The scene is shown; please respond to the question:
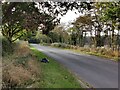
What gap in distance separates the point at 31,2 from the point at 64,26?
49651mm

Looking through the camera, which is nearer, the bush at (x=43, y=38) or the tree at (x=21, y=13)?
the tree at (x=21, y=13)

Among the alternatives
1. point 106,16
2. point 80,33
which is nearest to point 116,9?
point 106,16

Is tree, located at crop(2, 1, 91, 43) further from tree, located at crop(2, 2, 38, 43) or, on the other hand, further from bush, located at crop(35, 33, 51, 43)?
bush, located at crop(35, 33, 51, 43)

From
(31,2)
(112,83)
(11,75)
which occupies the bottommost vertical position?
(112,83)

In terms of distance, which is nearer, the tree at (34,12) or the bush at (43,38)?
the tree at (34,12)

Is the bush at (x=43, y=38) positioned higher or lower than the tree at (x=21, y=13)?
lower

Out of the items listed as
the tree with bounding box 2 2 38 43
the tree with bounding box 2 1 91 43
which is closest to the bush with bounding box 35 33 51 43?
the tree with bounding box 2 1 91 43

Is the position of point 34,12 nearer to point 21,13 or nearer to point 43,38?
point 21,13

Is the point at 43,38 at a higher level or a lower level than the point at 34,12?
lower

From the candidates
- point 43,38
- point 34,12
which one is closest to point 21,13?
point 34,12

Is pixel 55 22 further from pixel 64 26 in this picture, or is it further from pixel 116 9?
pixel 64 26

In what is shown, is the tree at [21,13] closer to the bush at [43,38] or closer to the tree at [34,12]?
the tree at [34,12]

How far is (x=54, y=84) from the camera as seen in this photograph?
11.7 m

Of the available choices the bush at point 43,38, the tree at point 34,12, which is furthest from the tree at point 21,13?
the bush at point 43,38
